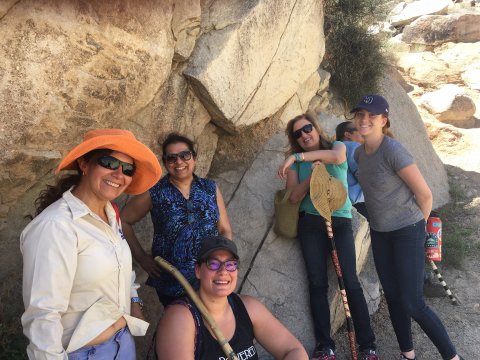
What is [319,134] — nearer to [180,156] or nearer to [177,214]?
[180,156]

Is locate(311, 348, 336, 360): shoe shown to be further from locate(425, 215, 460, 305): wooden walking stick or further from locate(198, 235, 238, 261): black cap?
locate(425, 215, 460, 305): wooden walking stick

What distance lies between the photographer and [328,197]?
4.07 meters

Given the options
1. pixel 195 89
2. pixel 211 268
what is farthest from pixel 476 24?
Result: pixel 211 268

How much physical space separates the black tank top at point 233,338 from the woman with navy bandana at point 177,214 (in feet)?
1.76

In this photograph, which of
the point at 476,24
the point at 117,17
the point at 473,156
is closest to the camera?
the point at 117,17

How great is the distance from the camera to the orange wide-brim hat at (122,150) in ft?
7.88

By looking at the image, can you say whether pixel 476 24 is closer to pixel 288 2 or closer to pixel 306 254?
pixel 288 2

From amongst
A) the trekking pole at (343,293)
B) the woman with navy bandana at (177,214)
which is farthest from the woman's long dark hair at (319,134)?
the woman with navy bandana at (177,214)

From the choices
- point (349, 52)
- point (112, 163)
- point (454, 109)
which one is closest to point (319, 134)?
point (112, 163)

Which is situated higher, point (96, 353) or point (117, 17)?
point (117, 17)

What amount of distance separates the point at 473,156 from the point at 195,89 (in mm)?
7387

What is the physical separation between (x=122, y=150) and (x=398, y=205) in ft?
7.33

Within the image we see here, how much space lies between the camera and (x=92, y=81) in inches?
150

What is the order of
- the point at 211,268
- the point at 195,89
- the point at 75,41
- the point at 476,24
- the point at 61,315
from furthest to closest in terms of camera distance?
1. the point at 476,24
2. the point at 195,89
3. the point at 75,41
4. the point at 211,268
5. the point at 61,315
